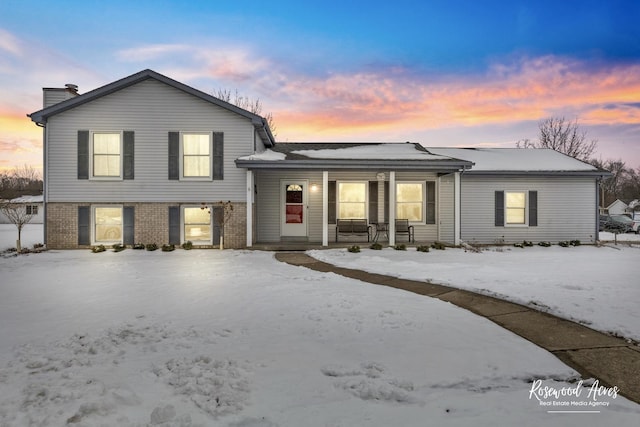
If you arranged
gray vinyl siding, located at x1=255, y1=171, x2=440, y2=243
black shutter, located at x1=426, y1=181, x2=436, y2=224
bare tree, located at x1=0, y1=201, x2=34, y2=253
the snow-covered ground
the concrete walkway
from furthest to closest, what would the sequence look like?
black shutter, located at x1=426, y1=181, x2=436, y2=224
gray vinyl siding, located at x1=255, y1=171, x2=440, y2=243
bare tree, located at x1=0, y1=201, x2=34, y2=253
the snow-covered ground
the concrete walkway

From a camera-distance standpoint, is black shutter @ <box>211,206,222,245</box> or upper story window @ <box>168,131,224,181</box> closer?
upper story window @ <box>168,131,224,181</box>

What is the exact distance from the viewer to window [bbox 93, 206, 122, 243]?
39.8 feet

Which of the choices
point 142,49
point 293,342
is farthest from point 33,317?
point 142,49

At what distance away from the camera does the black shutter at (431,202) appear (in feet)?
46.0

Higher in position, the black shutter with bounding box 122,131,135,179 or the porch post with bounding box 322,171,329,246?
the black shutter with bounding box 122,131,135,179

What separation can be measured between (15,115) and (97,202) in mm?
13314

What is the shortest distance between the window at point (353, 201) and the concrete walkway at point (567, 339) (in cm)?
752

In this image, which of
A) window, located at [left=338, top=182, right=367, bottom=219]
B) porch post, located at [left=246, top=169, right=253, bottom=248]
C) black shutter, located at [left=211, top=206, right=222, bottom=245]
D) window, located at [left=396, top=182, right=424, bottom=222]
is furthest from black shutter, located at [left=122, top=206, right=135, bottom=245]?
window, located at [left=396, top=182, right=424, bottom=222]

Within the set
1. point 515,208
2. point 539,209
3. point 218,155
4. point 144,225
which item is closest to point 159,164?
point 218,155

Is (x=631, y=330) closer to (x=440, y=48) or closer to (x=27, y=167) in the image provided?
(x=440, y=48)

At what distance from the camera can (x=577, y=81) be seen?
1595 cm

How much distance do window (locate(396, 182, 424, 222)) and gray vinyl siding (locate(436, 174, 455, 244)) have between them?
687 millimetres

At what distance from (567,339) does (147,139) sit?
12.4m

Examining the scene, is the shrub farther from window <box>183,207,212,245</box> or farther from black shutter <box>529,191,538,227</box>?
window <box>183,207,212,245</box>
